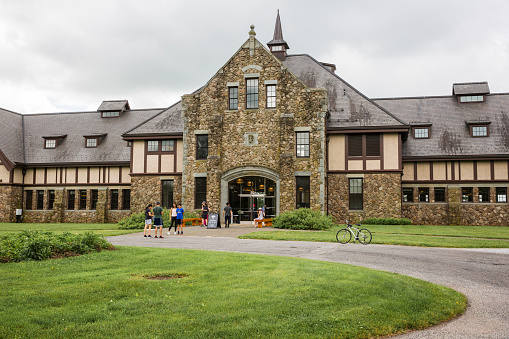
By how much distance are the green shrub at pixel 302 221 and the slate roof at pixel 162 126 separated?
11.7m

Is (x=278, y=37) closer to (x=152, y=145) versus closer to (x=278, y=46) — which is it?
(x=278, y=46)

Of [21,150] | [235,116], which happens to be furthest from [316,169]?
[21,150]

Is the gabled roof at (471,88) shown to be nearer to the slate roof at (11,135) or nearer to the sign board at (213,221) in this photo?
the sign board at (213,221)

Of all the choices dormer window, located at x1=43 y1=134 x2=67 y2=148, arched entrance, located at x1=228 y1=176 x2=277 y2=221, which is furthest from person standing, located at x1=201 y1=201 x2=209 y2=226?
dormer window, located at x1=43 y1=134 x2=67 y2=148

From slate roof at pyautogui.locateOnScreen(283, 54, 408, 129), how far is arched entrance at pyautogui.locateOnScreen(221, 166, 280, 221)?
6087 mm

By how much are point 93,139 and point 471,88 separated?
3323cm

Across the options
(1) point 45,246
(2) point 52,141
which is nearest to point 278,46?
(2) point 52,141

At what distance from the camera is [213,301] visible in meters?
7.63

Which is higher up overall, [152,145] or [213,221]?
[152,145]

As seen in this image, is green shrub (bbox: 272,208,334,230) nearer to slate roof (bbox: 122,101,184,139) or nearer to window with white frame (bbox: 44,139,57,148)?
slate roof (bbox: 122,101,184,139)

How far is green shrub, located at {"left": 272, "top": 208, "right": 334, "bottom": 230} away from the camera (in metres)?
26.6

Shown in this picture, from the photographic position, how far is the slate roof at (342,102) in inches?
1256

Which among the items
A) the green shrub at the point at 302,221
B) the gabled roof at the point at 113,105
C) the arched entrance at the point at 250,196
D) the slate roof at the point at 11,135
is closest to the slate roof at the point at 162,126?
the arched entrance at the point at 250,196

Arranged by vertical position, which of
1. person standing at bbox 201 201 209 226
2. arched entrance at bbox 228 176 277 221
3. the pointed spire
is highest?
the pointed spire
